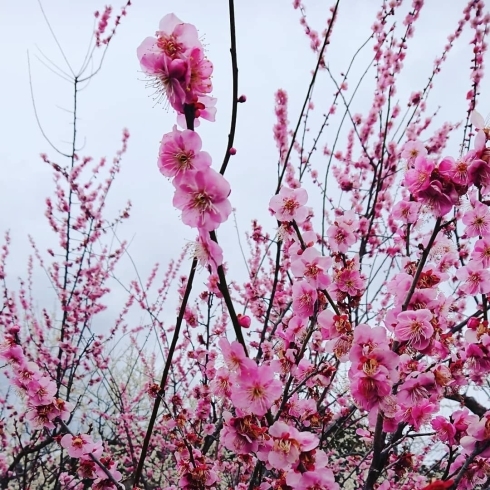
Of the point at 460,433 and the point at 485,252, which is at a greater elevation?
the point at 485,252

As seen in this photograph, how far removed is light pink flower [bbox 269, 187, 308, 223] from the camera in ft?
6.42

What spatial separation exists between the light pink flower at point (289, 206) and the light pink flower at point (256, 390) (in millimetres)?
765

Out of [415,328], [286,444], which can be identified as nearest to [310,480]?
[286,444]

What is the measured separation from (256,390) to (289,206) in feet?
2.83

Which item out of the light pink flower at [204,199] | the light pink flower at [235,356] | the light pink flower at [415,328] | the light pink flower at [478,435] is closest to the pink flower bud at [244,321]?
the light pink flower at [235,356]

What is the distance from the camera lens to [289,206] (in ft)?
6.44

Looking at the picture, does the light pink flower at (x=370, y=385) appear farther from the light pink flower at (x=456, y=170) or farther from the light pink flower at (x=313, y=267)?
the light pink flower at (x=456, y=170)

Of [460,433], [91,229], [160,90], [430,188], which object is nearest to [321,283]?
[430,188]

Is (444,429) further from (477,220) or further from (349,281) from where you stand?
(477,220)

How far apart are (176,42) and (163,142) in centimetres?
29

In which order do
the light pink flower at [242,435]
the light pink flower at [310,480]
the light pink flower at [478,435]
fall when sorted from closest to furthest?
the light pink flower at [310,480], the light pink flower at [242,435], the light pink flower at [478,435]

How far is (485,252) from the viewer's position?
6.59ft

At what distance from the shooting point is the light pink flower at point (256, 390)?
1.41m

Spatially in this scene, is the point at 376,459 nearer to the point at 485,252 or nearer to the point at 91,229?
the point at 485,252
